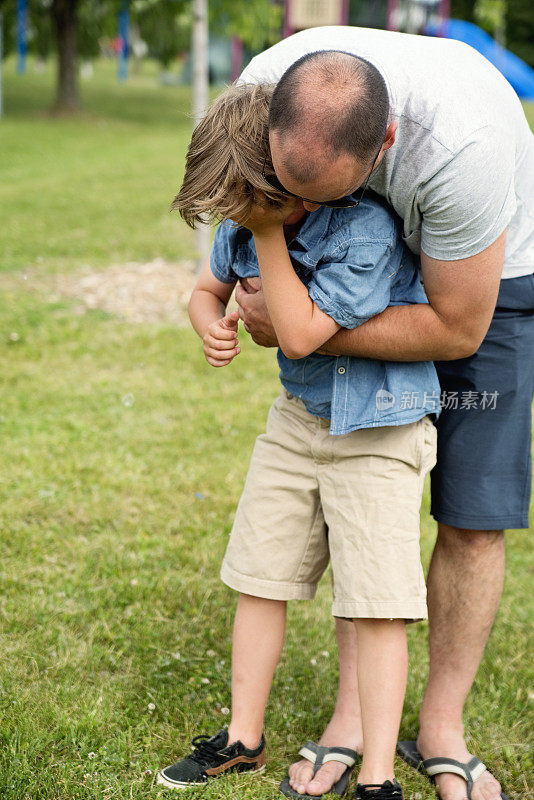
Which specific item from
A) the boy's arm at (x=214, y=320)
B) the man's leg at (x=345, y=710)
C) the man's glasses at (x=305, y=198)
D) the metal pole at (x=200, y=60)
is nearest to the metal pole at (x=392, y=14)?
the metal pole at (x=200, y=60)

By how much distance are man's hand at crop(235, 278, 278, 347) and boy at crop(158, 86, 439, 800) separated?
0.04 m

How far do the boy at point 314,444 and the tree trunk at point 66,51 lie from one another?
1988cm

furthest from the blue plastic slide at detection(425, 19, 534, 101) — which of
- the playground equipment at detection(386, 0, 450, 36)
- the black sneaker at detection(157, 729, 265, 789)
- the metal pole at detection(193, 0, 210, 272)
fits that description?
the black sneaker at detection(157, 729, 265, 789)

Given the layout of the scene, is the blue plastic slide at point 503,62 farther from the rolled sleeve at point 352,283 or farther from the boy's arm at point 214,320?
the rolled sleeve at point 352,283

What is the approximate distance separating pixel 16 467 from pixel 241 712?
2.01 metres

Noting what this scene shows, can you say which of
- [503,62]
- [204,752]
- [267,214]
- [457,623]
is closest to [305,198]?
[267,214]

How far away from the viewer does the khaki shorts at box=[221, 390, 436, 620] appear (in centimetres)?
212

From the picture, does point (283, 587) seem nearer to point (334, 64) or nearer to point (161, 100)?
point (334, 64)

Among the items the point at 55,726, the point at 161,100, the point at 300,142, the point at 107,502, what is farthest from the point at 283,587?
the point at 161,100

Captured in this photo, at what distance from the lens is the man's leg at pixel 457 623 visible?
7.89 ft

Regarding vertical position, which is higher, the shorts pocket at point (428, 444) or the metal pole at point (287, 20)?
A: the metal pole at point (287, 20)

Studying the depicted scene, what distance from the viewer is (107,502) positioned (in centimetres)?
371

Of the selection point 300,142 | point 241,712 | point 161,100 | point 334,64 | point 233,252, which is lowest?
point 161,100

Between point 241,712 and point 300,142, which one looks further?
point 241,712
